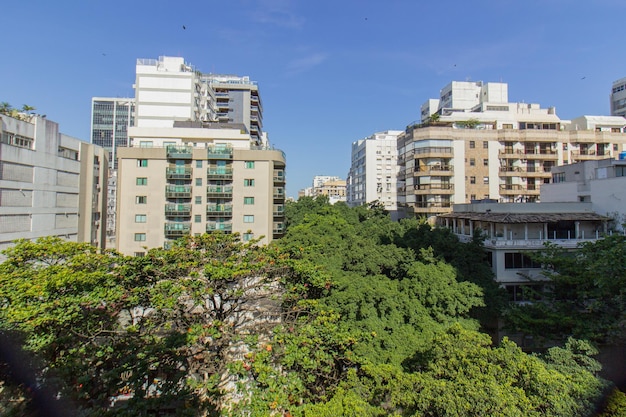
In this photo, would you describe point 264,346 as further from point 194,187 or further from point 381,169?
point 381,169

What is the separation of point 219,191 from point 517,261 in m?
23.8

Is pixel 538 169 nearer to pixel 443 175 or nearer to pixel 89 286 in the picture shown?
pixel 443 175

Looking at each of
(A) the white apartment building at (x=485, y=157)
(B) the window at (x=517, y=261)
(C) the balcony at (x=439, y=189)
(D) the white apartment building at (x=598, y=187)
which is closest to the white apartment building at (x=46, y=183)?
(B) the window at (x=517, y=261)

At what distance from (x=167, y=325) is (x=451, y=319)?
42.3ft

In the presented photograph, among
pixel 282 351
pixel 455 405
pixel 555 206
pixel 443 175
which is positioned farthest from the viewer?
pixel 443 175

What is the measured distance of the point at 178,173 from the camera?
31.4 meters

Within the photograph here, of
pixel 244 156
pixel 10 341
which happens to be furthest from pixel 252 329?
pixel 244 156

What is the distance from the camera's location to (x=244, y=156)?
106 ft

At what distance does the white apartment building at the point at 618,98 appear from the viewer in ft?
195

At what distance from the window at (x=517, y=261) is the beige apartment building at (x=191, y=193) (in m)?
18.7

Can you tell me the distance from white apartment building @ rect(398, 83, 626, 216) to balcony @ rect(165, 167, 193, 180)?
24450mm

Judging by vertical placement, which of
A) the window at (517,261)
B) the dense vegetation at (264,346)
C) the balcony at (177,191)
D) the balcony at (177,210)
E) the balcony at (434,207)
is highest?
the balcony at (177,191)

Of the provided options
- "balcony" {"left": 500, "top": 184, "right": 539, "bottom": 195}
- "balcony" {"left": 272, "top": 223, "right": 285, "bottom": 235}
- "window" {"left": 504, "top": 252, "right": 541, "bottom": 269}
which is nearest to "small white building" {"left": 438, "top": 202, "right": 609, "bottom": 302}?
"window" {"left": 504, "top": 252, "right": 541, "bottom": 269}

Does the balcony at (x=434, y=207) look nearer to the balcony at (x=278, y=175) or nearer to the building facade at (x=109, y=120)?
the balcony at (x=278, y=175)
